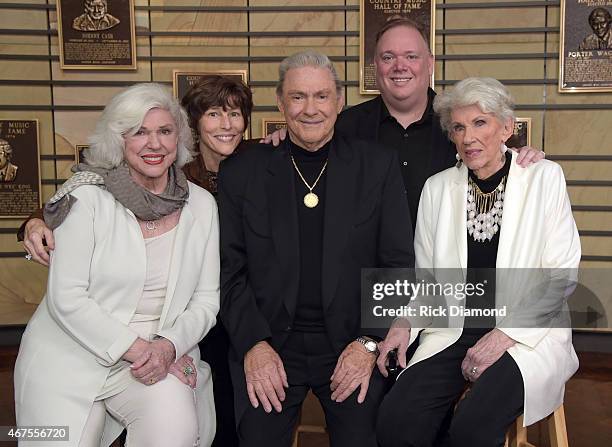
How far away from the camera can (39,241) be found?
2482mm

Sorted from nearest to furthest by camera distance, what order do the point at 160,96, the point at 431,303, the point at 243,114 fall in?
the point at 160,96, the point at 431,303, the point at 243,114

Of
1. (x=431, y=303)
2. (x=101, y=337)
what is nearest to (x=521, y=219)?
(x=431, y=303)

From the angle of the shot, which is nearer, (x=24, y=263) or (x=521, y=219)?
(x=521, y=219)

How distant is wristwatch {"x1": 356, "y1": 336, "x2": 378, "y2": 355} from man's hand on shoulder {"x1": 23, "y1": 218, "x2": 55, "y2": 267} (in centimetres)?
130

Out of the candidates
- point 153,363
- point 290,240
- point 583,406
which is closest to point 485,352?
point 290,240

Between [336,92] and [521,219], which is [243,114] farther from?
[521,219]

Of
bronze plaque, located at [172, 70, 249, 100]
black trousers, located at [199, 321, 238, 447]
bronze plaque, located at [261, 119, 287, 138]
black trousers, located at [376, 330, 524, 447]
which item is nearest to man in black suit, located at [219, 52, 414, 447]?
black trousers, located at [376, 330, 524, 447]

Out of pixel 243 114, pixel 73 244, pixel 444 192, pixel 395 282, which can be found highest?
pixel 243 114

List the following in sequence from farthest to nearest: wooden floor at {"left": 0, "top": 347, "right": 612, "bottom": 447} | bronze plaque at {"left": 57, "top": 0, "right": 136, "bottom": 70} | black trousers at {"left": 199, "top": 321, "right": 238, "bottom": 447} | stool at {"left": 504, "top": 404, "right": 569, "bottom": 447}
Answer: bronze plaque at {"left": 57, "top": 0, "right": 136, "bottom": 70} < wooden floor at {"left": 0, "top": 347, "right": 612, "bottom": 447} < black trousers at {"left": 199, "top": 321, "right": 238, "bottom": 447} < stool at {"left": 504, "top": 404, "right": 569, "bottom": 447}

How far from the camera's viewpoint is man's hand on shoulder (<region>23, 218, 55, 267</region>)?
2479 millimetres

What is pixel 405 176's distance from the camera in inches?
131

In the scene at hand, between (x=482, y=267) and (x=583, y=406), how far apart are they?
207 centimetres

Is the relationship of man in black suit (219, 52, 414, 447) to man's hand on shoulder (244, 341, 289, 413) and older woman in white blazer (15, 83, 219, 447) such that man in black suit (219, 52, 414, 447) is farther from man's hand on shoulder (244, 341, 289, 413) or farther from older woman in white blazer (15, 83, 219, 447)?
older woman in white blazer (15, 83, 219, 447)

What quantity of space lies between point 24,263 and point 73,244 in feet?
12.6
